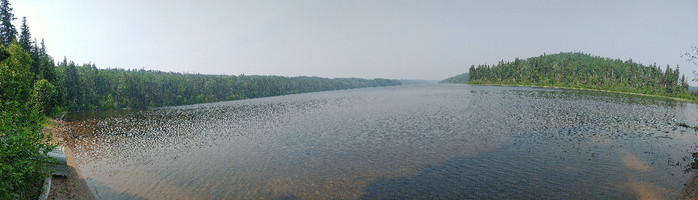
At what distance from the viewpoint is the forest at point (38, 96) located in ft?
49.5

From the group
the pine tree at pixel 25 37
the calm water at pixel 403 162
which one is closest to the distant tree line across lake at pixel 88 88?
the pine tree at pixel 25 37

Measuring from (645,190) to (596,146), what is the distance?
54.9 ft

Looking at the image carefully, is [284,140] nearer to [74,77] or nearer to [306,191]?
[306,191]

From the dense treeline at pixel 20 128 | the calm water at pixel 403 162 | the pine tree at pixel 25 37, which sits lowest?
the calm water at pixel 403 162

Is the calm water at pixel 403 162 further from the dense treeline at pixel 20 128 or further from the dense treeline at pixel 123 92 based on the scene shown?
the dense treeline at pixel 123 92

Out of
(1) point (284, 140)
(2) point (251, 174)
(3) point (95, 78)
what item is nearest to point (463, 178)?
(2) point (251, 174)

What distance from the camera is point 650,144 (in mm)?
38562

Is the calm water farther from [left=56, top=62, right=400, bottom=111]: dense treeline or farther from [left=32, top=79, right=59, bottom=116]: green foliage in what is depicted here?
[left=56, top=62, right=400, bottom=111]: dense treeline

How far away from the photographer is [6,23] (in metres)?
75.2

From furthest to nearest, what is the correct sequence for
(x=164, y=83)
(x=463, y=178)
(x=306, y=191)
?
(x=164, y=83)
(x=463, y=178)
(x=306, y=191)

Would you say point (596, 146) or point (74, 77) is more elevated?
point (74, 77)

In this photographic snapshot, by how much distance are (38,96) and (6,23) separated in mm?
40673

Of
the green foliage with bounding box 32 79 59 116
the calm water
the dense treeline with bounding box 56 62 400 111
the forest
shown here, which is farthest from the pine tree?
the calm water

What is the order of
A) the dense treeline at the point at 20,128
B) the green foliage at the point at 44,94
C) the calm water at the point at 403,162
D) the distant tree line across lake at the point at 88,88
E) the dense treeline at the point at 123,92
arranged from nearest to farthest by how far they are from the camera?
the dense treeline at the point at 20,128, the calm water at the point at 403,162, the green foliage at the point at 44,94, the distant tree line across lake at the point at 88,88, the dense treeline at the point at 123,92
